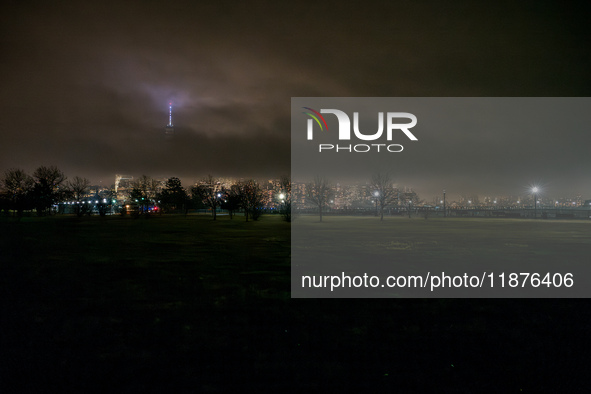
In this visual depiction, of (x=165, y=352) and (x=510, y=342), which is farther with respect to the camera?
(x=510, y=342)

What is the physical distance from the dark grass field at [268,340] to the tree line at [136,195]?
37.1m

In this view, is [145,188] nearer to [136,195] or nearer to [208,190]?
[136,195]

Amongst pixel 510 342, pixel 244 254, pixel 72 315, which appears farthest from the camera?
pixel 244 254

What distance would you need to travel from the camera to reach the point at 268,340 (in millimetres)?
6277

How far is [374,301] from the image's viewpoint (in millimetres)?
8898

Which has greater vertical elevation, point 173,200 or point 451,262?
point 173,200

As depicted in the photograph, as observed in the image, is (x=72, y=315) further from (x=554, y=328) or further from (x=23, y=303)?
(x=554, y=328)

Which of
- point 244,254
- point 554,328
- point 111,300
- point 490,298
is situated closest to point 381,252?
point 244,254

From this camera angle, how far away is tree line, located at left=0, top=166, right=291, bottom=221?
62.0 meters

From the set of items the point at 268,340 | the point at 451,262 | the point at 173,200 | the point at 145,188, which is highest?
the point at 145,188

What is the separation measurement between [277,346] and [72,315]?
4.43 m

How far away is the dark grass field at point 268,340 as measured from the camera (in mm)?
4918

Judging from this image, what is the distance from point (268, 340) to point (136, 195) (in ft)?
344

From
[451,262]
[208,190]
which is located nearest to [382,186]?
[208,190]
